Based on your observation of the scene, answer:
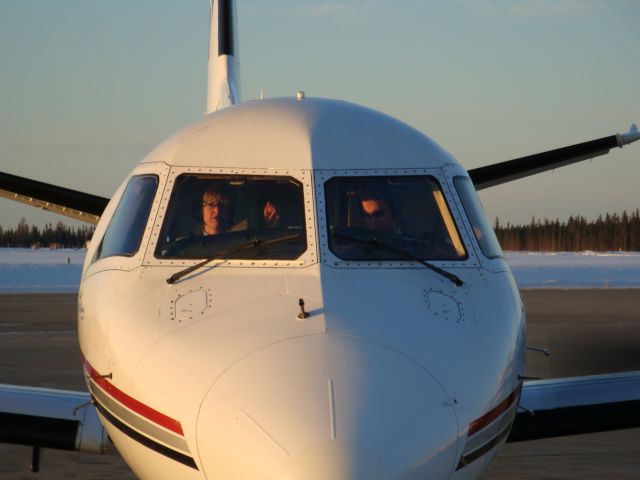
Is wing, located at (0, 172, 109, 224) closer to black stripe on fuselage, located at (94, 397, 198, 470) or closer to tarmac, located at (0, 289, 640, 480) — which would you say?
tarmac, located at (0, 289, 640, 480)

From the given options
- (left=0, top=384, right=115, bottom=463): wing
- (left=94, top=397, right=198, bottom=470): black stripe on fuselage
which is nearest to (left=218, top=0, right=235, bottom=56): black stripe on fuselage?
(left=0, top=384, right=115, bottom=463): wing

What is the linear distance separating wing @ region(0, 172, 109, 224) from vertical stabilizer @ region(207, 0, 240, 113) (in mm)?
3653

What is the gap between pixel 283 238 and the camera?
634 cm

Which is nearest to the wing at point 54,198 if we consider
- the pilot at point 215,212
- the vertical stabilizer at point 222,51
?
the vertical stabilizer at point 222,51

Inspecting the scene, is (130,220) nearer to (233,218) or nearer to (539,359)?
(233,218)

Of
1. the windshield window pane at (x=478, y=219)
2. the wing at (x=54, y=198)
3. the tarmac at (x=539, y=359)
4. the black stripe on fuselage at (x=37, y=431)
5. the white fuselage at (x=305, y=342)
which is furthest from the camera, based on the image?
the wing at (x=54, y=198)

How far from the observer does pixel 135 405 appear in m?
5.63

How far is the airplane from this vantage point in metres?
4.88

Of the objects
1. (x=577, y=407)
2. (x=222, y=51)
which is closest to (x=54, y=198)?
(x=222, y=51)

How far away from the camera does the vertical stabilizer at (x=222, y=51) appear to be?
1609 centimetres

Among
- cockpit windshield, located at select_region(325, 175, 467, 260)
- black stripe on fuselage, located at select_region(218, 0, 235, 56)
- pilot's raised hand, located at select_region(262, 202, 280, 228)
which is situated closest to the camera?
cockpit windshield, located at select_region(325, 175, 467, 260)

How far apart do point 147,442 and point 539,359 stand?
1278 cm

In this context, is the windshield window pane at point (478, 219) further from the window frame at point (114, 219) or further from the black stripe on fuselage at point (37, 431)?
the black stripe on fuselage at point (37, 431)

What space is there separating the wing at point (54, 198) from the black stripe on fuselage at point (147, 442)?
20.5 feet
